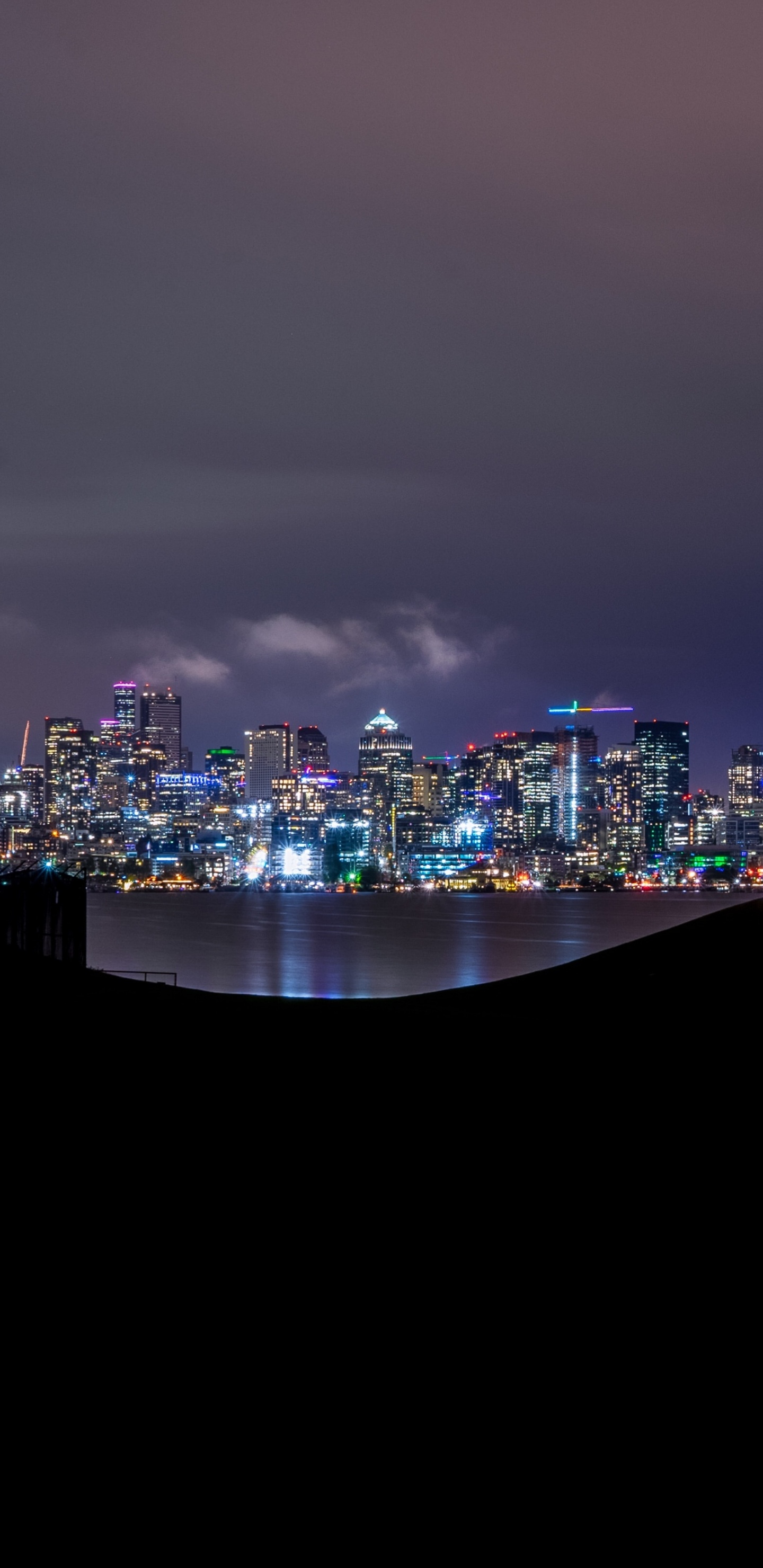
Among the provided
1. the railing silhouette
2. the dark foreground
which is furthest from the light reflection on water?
the dark foreground

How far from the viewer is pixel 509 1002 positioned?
18.5 meters

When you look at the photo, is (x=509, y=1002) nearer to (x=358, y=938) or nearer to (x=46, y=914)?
(x=46, y=914)

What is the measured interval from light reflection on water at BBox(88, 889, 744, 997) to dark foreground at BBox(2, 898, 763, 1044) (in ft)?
53.6

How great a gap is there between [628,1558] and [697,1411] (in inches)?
31.8

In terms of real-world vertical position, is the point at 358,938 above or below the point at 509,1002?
below

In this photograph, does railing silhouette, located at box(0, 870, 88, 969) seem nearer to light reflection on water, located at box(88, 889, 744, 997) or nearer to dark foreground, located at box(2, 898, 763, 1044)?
light reflection on water, located at box(88, 889, 744, 997)

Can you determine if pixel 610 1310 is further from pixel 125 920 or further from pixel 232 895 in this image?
pixel 232 895

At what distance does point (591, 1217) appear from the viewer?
6141 millimetres

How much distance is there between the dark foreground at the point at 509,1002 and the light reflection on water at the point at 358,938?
16.3m

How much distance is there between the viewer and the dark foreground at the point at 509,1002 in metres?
12.3

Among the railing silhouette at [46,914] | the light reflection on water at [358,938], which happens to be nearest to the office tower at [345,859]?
the light reflection on water at [358,938]

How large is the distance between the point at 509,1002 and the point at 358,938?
68.8 m

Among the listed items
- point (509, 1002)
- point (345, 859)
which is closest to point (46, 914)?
point (509, 1002)

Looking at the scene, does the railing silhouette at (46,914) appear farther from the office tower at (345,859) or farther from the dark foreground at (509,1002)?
the office tower at (345,859)
